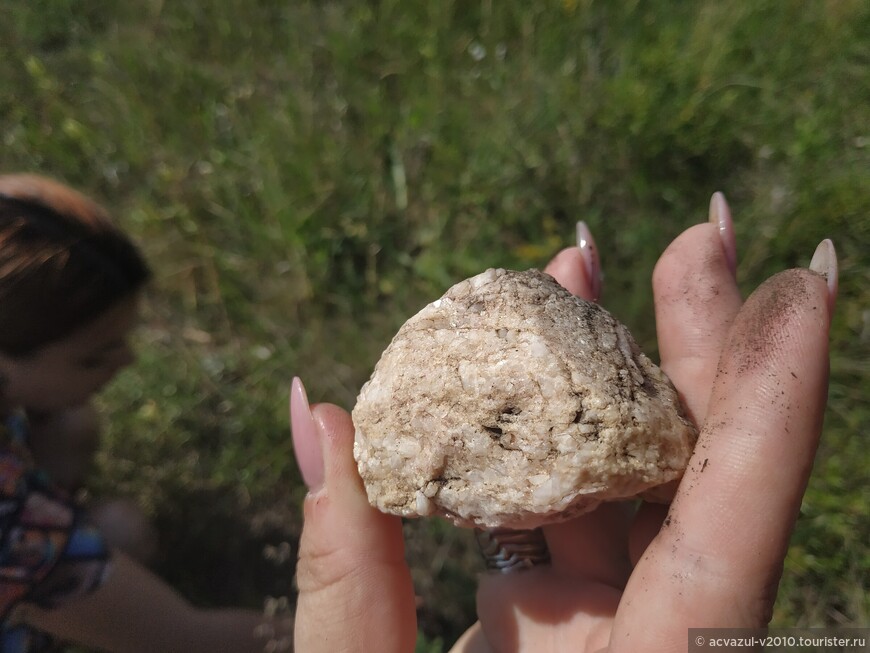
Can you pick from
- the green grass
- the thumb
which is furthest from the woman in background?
the thumb

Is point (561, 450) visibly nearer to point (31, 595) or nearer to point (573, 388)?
point (573, 388)

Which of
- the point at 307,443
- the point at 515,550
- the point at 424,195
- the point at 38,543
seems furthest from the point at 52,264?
the point at 515,550

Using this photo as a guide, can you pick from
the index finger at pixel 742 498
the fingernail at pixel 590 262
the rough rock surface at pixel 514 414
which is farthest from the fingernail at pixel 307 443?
the fingernail at pixel 590 262

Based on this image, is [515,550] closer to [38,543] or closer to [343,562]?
[343,562]

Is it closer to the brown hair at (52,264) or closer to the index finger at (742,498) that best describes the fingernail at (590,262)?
the index finger at (742,498)

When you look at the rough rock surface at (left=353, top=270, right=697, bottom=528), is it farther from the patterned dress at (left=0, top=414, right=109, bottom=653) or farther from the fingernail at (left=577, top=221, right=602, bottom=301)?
the patterned dress at (left=0, top=414, right=109, bottom=653)

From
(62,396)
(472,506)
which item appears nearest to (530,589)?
(472,506)
